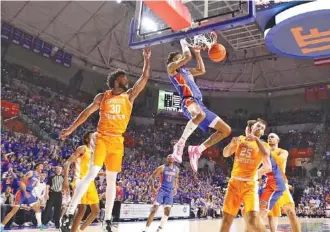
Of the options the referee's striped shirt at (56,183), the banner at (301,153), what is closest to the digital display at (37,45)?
the referee's striped shirt at (56,183)

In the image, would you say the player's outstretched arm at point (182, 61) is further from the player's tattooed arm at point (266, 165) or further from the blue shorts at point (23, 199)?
the blue shorts at point (23, 199)

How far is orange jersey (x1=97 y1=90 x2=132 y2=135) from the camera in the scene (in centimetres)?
467

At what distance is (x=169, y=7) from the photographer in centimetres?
509

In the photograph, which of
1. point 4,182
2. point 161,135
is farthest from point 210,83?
point 4,182

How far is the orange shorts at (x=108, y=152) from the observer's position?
4.52 m

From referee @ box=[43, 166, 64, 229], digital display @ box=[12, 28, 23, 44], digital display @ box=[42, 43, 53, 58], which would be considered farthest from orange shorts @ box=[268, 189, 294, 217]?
Result: digital display @ box=[42, 43, 53, 58]

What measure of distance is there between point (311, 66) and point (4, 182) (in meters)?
22.1

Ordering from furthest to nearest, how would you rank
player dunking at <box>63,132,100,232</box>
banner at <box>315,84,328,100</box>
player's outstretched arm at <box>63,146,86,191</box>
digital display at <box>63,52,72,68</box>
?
banner at <box>315,84,328,100</box> → digital display at <box>63,52,72,68</box> → player's outstretched arm at <box>63,146,86,191</box> → player dunking at <box>63,132,100,232</box>

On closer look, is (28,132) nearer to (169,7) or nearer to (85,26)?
(85,26)

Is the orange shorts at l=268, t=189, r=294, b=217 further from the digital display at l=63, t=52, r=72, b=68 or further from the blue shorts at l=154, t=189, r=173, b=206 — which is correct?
the digital display at l=63, t=52, r=72, b=68

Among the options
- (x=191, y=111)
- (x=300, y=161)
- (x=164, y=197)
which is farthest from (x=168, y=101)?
(x=191, y=111)

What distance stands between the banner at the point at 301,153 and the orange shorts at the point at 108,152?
24360mm

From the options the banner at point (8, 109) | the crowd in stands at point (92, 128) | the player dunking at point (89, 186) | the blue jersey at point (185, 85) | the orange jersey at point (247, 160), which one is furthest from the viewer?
the banner at point (8, 109)

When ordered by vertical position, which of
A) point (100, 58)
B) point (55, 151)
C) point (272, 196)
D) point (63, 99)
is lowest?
point (272, 196)
